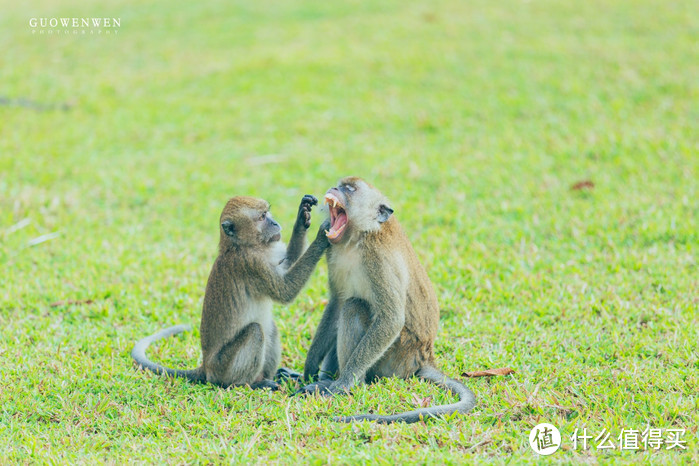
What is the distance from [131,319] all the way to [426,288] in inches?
112

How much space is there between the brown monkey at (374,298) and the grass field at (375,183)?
0.83 feet

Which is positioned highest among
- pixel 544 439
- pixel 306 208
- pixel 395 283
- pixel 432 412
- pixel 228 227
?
pixel 306 208

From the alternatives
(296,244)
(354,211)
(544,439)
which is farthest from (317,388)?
(544,439)

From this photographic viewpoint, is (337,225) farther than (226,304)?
No

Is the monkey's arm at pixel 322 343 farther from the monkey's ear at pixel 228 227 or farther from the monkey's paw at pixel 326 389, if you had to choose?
the monkey's ear at pixel 228 227

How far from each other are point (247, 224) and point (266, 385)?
1185 mm

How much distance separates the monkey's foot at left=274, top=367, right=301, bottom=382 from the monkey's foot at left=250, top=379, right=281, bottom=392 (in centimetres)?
20

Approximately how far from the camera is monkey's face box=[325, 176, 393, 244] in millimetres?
Answer: 5273

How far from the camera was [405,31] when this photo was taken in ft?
50.8

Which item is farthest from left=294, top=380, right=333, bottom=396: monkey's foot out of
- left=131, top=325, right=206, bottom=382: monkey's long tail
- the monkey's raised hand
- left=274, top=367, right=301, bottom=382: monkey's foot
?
the monkey's raised hand

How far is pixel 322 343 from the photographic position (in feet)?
18.9

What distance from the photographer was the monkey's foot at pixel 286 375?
5.84 m

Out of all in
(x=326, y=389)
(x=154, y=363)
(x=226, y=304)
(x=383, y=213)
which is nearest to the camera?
(x=326, y=389)

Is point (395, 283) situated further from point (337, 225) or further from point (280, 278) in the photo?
point (280, 278)
